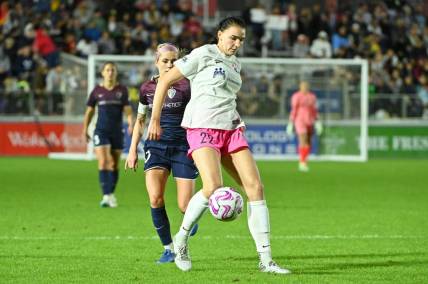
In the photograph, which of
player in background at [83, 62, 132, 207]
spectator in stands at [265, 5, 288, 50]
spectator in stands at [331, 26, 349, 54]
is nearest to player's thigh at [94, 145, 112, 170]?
player in background at [83, 62, 132, 207]

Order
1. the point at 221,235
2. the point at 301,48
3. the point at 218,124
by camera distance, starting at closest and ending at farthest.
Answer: the point at 218,124
the point at 221,235
the point at 301,48

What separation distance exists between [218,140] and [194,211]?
660 millimetres

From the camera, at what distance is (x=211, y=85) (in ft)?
31.1

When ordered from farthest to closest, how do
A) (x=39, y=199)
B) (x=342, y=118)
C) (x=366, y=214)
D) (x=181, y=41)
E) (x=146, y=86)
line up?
(x=181, y=41), (x=342, y=118), (x=39, y=199), (x=366, y=214), (x=146, y=86)

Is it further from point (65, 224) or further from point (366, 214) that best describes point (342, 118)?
point (65, 224)

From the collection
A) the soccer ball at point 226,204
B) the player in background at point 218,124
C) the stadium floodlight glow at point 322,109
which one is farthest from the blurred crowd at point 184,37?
the soccer ball at point 226,204

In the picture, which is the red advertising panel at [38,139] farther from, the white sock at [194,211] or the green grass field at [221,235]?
the white sock at [194,211]

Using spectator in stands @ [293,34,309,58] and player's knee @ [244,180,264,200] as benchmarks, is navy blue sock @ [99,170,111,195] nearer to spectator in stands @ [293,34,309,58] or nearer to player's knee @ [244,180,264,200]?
player's knee @ [244,180,264,200]

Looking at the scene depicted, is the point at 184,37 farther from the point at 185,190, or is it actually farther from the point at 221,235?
the point at 185,190

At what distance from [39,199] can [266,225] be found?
9.48 m

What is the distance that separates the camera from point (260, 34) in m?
37.2

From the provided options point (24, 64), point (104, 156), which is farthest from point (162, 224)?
point (24, 64)

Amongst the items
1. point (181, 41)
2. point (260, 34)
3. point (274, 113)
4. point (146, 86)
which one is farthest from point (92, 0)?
point (146, 86)

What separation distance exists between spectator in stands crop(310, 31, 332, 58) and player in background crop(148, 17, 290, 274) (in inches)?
1047
